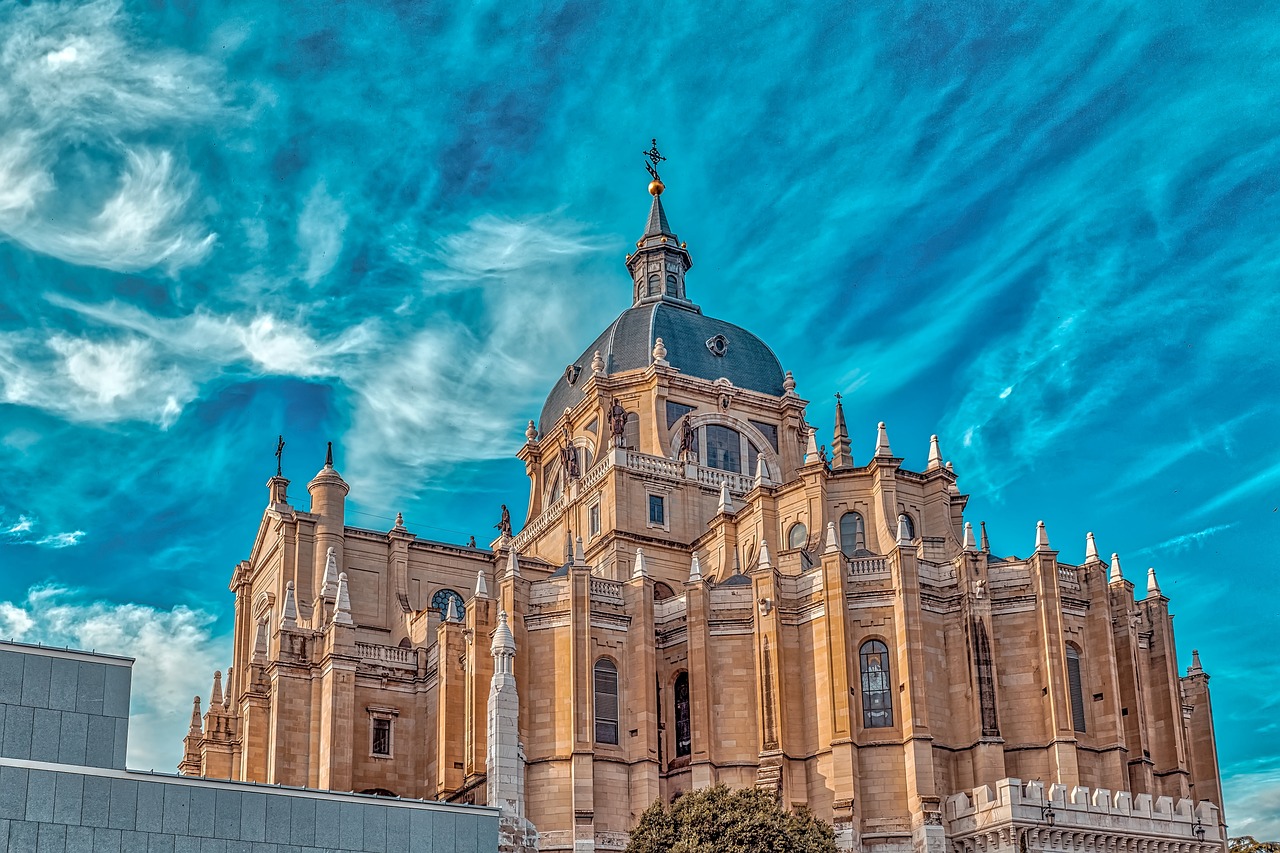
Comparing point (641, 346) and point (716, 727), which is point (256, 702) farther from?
point (641, 346)

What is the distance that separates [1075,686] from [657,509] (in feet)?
73.7

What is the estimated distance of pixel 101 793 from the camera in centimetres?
4081

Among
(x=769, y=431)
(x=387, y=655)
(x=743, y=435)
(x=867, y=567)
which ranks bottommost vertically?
(x=387, y=655)

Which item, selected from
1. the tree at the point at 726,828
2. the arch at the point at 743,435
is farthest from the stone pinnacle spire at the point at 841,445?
the tree at the point at 726,828

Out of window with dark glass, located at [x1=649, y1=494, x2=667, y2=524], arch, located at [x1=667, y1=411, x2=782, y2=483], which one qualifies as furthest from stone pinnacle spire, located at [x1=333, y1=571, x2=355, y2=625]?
arch, located at [x1=667, y1=411, x2=782, y2=483]

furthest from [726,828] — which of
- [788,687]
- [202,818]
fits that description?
[202,818]

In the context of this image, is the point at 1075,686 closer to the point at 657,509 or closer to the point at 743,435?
the point at 657,509

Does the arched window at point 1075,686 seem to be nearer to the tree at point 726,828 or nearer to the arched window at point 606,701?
the tree at point 726,828

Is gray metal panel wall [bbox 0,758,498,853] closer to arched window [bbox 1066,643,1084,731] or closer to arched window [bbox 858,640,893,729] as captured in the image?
arched window [bbox 858,640,893,729]

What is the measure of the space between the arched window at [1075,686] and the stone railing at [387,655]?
1022 inches

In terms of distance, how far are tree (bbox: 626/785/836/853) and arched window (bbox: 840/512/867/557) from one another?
59.2 feet

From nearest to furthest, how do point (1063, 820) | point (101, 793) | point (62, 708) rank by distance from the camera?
point (101, 793) < point (62, 708) < point (1063, 820)

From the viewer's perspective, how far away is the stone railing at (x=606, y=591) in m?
63.4

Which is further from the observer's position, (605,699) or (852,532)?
(852,532)
